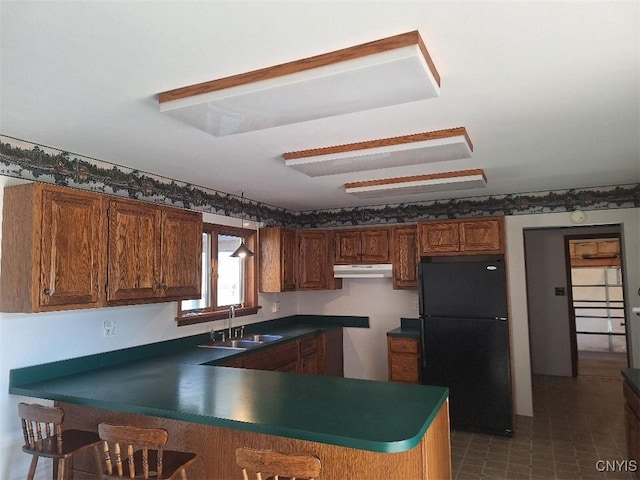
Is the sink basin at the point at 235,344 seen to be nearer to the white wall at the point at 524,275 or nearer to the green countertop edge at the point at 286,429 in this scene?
the green countertop edge at the point at 286,429

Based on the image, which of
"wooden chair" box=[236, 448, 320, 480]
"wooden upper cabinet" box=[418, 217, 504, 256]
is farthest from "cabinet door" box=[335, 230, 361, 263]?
"wooden chair" box=[236, 448, 320, 480]

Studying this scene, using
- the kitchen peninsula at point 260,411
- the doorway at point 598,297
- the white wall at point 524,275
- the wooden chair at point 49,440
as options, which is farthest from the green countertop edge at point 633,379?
the doorway at point 598,297

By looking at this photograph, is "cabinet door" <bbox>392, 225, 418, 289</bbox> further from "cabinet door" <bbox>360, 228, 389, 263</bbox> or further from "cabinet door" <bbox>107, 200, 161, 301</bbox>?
"cabinet door" <bbox>107, 200, 161, 301</bbox>

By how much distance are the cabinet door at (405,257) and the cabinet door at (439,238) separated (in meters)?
0.23

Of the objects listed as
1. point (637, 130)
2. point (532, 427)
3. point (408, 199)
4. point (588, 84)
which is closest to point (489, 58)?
point (588, 84)

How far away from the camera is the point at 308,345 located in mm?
4691

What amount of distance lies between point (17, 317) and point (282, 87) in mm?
2133

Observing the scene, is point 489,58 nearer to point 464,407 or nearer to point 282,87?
point 282,87

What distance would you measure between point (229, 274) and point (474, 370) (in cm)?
269

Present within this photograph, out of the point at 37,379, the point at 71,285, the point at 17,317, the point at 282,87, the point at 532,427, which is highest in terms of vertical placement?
the point at 282,87

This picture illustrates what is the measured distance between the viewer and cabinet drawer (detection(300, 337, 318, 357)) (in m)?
4.55

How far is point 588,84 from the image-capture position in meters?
1.94

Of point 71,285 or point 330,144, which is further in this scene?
point 330,144

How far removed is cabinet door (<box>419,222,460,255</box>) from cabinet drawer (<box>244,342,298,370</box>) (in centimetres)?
174
